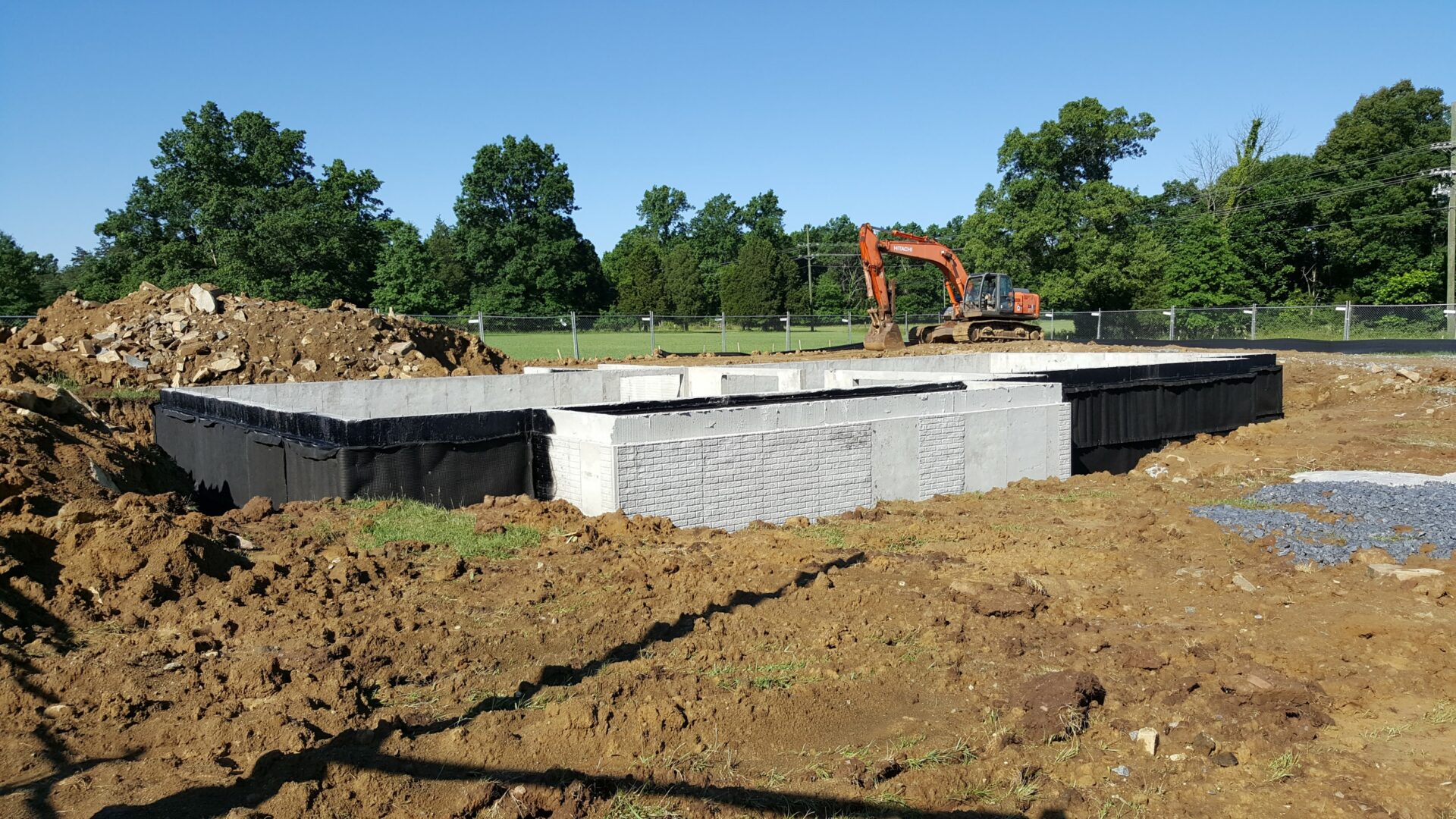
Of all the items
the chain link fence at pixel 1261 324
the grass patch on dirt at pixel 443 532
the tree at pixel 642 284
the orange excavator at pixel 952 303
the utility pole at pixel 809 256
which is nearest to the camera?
the grass patch on dirt at pixel 443 532

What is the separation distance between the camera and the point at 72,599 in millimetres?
6770

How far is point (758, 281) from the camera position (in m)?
72.2

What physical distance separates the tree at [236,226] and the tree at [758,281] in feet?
97.2

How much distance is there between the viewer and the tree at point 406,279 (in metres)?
46.5

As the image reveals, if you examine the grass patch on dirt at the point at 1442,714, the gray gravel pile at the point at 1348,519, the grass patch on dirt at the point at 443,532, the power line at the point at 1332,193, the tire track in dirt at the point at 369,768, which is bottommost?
the grass patch on dirt at the point at 1442,714

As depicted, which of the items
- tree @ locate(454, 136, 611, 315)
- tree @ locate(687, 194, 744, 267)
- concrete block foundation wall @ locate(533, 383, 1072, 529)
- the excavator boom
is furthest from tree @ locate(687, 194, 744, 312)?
concrete block foundation wall @ locate(533, 383, 1072, 529)

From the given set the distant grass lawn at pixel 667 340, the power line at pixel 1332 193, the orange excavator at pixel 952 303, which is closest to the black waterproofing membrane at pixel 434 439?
the orange excavator at pixel 952 303

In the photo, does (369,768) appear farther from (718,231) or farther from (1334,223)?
(718,231)

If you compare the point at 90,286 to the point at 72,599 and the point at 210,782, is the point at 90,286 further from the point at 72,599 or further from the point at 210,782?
the point at 210,782

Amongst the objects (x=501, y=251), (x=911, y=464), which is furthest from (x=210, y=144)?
(x=911, y=464)

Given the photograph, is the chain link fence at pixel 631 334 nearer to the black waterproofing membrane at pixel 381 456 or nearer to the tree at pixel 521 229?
the black waterproofing membrane at pixel 381 456

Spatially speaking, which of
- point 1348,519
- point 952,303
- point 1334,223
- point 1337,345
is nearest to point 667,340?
point 952,303

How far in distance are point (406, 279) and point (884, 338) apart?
87.6 ft

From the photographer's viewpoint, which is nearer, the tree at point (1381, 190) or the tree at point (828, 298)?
the tree at point (1381, 190)
